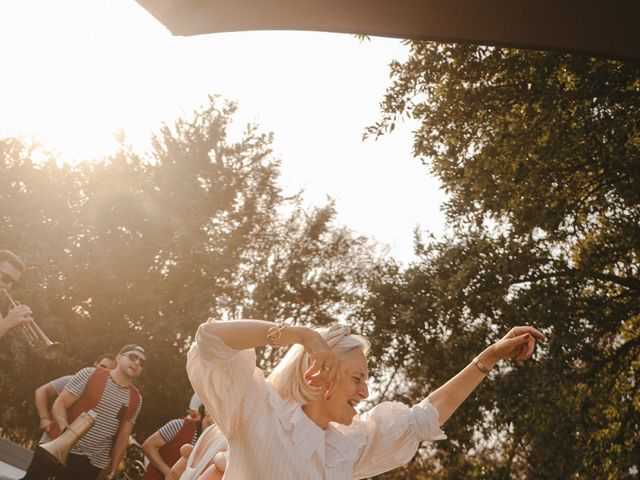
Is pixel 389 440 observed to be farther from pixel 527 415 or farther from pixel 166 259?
pixel 166 259

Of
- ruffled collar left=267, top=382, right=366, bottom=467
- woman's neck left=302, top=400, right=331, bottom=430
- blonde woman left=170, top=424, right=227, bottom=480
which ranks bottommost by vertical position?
blonde woman left=170, top=424, right=227, bottom=480

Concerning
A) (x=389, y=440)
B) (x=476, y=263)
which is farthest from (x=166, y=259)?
(x=389, y=440)

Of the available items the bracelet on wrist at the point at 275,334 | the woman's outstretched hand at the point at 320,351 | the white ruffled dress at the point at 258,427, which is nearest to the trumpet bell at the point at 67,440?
→ the white ruffled dress at the point at 258,427

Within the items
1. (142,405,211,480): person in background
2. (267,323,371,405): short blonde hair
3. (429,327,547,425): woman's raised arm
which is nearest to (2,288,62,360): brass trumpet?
(142,405,211,480): person in background

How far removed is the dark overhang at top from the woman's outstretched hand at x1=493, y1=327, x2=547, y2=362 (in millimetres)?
1328

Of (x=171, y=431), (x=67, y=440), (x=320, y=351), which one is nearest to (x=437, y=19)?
(x=320, y=351)

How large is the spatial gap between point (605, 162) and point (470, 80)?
2334 mm

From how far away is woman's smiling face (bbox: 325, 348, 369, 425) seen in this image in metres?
3.03

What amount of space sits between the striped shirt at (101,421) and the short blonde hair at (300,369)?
182 inches

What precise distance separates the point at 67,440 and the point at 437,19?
5.82 m

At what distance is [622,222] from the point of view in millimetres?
12297

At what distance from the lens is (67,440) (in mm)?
6875

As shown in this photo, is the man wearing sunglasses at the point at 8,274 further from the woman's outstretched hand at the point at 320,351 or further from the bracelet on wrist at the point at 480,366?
the woman's outstretched hand at the point at 320,351

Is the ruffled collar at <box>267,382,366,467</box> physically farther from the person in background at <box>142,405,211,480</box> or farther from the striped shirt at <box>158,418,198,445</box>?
the striped shirt at <box>158,418,198,445</box>
